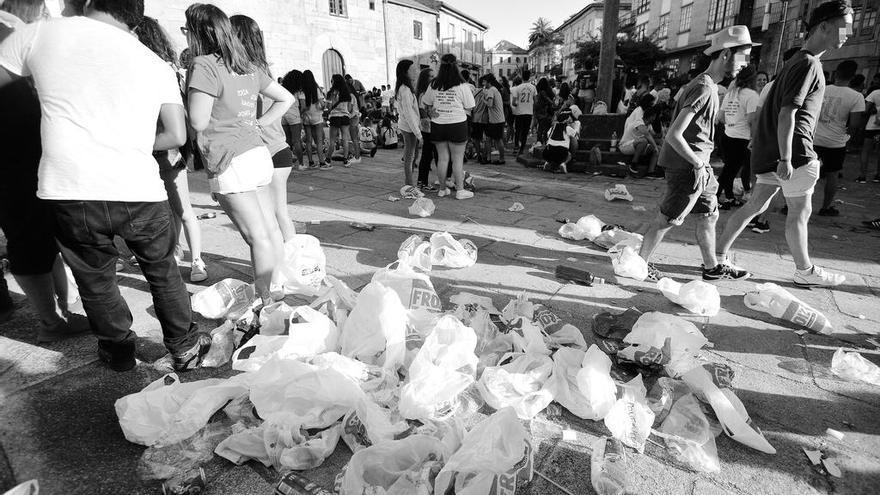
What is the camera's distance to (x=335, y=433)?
1.77m

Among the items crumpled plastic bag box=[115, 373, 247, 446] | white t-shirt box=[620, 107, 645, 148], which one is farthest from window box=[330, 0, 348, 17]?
crumpled plastic bag box=[115, 373, 247, 446]

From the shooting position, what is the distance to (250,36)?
2.40m

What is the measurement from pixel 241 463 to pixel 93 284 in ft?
3.55

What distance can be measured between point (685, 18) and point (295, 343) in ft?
132

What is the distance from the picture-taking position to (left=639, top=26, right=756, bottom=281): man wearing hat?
3.01 meters

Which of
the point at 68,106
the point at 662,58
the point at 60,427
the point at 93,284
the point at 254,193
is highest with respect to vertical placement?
the point at 662,58

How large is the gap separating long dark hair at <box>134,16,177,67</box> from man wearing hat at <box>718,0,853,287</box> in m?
4.16

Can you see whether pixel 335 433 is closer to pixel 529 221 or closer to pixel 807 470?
pixel 807 470

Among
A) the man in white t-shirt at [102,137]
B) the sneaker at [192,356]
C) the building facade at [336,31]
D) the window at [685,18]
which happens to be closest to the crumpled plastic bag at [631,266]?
the sneaker at [192,356]

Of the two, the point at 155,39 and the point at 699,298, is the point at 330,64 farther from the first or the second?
the point at 699,298

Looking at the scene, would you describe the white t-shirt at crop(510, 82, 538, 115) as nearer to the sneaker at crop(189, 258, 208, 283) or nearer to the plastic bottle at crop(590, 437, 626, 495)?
the sneaker at crop(189, 258, 208, 283)

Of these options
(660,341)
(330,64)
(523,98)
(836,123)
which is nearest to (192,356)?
(660,341)

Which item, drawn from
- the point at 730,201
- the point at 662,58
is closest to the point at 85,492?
the point at 730,201

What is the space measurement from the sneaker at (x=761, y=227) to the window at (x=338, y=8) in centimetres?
2353
